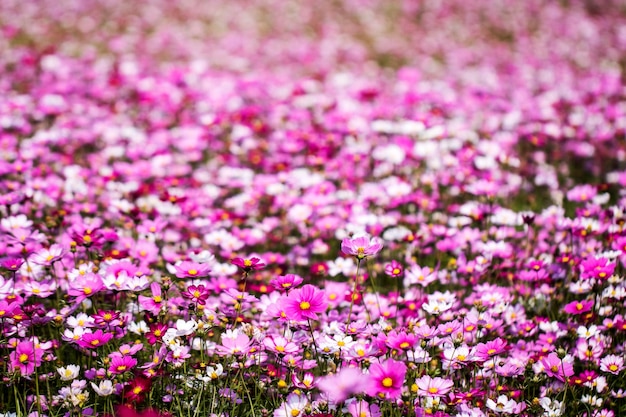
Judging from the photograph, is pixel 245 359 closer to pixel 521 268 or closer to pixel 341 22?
pixel 521 268

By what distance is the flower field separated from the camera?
1.83 meters

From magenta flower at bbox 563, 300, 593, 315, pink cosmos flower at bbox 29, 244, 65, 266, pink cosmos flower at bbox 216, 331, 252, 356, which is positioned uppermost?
pink cosmos flower at bbox 29, 244, 65, 266

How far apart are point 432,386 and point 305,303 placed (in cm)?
45

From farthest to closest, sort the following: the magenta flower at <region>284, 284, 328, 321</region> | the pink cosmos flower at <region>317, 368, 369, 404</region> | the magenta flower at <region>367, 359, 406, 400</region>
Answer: the magenta flower at <region>284, 284, 328, 321</region>, the magenta flower at <region>367, 359, 406, 400</region>, the pink cosmos flower at <region>317, 368, 369, 404</region>

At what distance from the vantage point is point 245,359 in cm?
183

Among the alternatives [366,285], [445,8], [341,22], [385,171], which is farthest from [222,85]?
[445,8]

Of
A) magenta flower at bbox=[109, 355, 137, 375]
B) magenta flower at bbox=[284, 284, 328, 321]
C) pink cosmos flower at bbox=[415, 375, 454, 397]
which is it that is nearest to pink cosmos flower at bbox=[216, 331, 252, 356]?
magenta flower at bbox=[284, 284, 328, 321]

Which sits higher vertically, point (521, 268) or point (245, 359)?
point (245, 359)

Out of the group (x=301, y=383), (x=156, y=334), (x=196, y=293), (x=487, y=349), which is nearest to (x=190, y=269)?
(x=196, y=293)

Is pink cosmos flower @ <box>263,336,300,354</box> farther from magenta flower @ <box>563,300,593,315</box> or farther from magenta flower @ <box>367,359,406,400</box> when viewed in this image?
magenta flower @ <box>563,300,593,315</box>

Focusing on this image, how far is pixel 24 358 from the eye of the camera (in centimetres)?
181

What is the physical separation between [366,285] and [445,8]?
345 inches

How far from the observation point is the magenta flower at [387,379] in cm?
152

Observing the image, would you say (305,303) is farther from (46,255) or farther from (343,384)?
(46,255)
